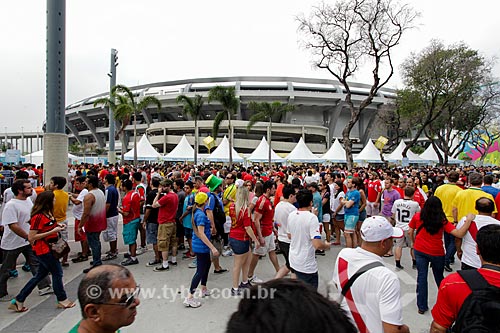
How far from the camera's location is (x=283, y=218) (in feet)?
15.1

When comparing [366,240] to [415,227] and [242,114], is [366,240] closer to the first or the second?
[415,227]

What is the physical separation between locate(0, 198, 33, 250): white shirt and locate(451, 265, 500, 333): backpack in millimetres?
5201

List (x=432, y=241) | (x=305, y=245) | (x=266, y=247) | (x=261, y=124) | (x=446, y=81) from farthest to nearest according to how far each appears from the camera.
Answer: (x=261, y=124) → (x=446, y=81) → (x=266, y=247) → (x=432, y=241) → (x=305, y=245)

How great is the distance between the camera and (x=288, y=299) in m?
→ 0.84

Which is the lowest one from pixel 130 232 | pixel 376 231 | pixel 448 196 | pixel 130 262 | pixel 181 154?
pixel 130 262

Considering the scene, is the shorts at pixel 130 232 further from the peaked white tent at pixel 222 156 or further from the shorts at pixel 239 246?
the peaked white tent at pixel 222 156

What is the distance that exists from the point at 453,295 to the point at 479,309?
149 millimetres

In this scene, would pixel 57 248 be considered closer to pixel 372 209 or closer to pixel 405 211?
pixel 405 211

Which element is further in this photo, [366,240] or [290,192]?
[290,192]

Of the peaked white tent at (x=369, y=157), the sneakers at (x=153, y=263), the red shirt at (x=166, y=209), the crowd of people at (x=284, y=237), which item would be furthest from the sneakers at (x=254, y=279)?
the peaked white tent at (x=369, y=157)

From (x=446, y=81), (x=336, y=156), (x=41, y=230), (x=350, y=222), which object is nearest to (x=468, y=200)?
(x=350, y=222)

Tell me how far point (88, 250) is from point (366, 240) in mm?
6198

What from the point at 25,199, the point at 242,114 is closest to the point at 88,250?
the point at 25,199

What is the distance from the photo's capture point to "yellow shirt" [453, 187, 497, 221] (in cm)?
445
